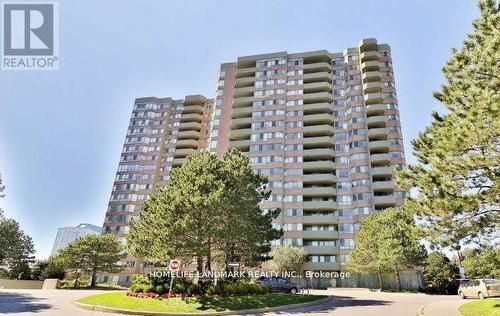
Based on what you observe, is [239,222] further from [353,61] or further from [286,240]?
[353,61]

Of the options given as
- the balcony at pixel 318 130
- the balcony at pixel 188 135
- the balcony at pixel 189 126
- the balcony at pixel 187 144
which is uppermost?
the balcony at pixel 189 126

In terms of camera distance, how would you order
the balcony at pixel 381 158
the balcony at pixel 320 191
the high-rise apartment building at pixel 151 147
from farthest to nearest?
the high-rise apartment building at pixel 151 147 → the balcony at pixel 320 191 → the balcony at pixel 381 158

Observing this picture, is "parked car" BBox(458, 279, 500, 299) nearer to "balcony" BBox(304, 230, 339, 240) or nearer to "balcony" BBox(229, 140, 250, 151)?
"balcony" BBox(304, 230, 339, 240)

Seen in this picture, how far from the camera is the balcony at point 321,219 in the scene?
6888cm

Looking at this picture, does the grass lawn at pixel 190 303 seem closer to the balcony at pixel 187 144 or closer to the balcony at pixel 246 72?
the balcony at pixel 187 144

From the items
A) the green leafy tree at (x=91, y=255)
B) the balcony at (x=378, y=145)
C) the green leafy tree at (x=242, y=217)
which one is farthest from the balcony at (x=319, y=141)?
the green leafy tree at (x=91, y=255)

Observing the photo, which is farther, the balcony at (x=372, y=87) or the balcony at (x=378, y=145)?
the balcony at (x=372, y=87)

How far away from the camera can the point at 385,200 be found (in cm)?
6712

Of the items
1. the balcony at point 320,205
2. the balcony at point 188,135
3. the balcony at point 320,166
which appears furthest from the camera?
the balcony at point 188,135

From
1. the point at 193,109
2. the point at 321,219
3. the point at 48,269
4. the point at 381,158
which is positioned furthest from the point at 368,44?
the point at 48,269

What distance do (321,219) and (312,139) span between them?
1852 centimetres

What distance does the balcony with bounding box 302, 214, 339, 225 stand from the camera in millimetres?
68875

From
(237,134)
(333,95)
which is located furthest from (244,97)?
(333,95)

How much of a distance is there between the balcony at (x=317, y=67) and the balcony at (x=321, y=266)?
47.5 meters
